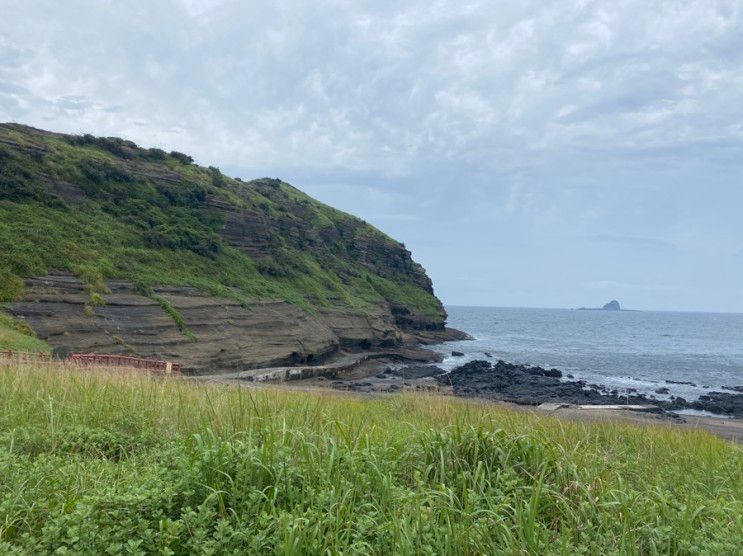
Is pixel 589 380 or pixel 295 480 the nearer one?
pixel 295 480

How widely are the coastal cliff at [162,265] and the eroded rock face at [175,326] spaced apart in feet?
0.27

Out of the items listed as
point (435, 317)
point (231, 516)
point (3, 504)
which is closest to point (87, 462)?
point (3, 504)

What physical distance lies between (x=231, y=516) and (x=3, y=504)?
1.43 metres

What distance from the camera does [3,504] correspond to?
3838 millimetres

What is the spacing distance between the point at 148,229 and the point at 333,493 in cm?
4414

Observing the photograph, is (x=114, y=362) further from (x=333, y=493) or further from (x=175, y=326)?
(x=333, y=493)

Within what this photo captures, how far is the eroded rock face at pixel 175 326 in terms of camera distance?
29.6 meters

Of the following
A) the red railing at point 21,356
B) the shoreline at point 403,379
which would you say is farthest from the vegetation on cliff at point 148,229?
the red railing at point 21,356

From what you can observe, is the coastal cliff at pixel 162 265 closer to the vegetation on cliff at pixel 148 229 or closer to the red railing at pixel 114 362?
the vegetation on cliff at pixel 148 229

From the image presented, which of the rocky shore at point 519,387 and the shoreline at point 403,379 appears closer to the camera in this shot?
the shoreline at point 403,379

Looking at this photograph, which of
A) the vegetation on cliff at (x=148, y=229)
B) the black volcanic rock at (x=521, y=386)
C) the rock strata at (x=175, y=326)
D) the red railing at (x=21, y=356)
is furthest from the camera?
the vegetation on cliff at (x=148, y=229)

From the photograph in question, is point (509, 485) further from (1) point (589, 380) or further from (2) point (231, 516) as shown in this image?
A: (1) point (589, 380)

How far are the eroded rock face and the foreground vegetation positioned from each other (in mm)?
25382

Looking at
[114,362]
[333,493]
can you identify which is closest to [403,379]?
[114,362]
